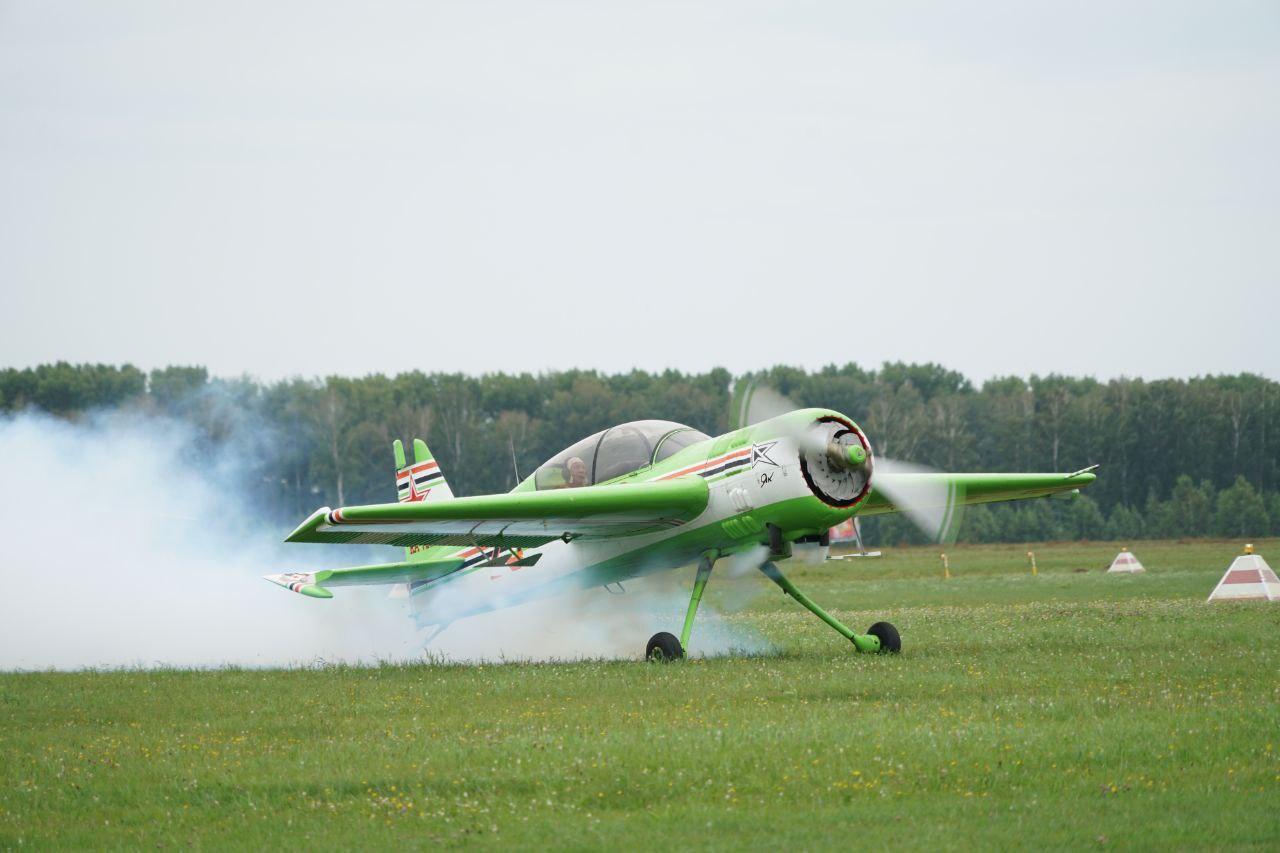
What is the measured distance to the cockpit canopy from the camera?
17.4 metres

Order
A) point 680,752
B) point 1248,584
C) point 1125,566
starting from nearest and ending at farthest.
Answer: point 680,752 → point 1248,584 → point 1125,566

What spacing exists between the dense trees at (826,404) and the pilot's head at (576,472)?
169 ft

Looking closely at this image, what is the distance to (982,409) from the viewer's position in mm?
89000

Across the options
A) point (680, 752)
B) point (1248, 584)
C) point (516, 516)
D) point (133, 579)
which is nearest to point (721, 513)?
point (516, 516)

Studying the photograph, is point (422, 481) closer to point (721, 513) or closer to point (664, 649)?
point (721, 513)

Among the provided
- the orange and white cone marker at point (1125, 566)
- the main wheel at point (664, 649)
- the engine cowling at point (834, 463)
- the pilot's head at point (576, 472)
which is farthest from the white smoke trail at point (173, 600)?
the orange and white cone marker at point (1125, 566)

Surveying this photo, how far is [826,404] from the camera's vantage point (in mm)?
91625

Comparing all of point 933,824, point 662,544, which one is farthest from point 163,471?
point 933,824

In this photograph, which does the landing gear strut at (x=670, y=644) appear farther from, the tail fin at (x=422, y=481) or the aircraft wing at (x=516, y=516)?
the tail fin at (x=422, y=481)

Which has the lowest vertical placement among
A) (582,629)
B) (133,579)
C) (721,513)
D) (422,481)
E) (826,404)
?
(582,629)

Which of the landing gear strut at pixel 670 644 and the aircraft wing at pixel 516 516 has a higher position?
the aircraft wing at pixel 516 516

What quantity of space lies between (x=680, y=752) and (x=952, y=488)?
29.5 ft

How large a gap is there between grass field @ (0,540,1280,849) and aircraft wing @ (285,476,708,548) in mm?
1586

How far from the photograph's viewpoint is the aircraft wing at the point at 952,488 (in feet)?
58.1
